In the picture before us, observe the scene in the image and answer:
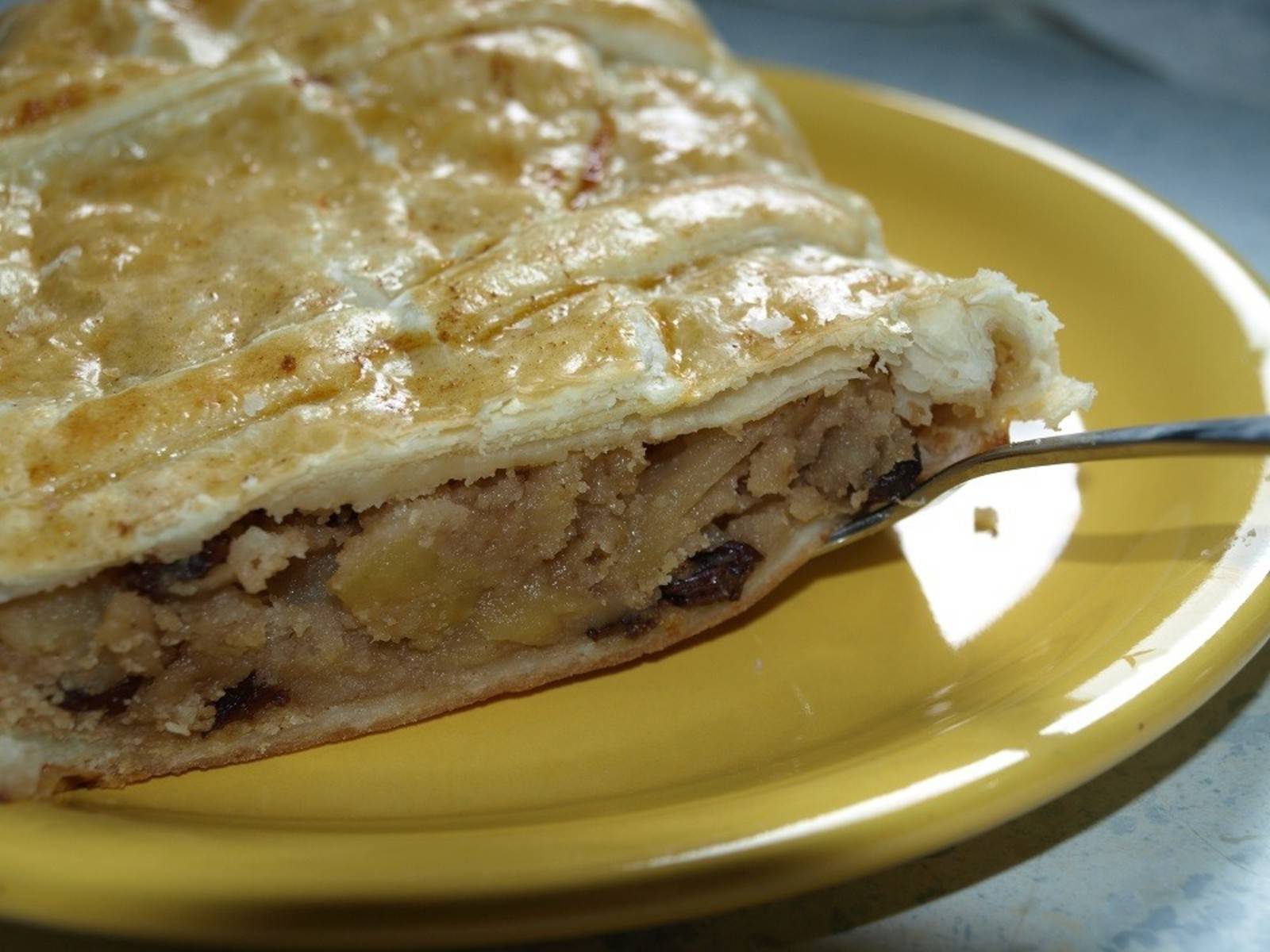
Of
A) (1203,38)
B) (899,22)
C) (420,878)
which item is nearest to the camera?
(420,878)

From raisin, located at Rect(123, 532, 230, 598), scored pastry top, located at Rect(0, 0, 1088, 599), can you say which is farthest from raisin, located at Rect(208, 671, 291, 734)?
scored pastry top, located at Rect(0, 0, 1088, 599)

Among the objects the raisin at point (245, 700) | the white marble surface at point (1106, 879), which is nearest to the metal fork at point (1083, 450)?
the white marble surface at point (1106, 879)

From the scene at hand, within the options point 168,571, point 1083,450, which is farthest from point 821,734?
point 168,571

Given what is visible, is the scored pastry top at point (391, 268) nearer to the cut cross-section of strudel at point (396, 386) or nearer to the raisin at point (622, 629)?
the cut cross-section of strudel at point (396, 386)

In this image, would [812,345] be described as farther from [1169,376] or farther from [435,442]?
[1169,376]

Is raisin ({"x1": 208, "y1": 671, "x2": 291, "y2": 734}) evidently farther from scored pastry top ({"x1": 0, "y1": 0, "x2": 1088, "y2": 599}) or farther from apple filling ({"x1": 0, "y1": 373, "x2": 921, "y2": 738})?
scored pastry top ({"x1": 0, "y1": 0, "x2": 1088, "y2": 599})

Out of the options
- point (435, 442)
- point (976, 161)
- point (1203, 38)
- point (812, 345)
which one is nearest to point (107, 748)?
point (435, 442)

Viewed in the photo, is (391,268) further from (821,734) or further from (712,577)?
(821,734)
